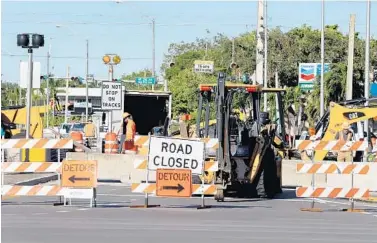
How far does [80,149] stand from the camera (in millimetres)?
31672

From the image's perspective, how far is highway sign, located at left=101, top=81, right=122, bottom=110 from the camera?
30.6 metres

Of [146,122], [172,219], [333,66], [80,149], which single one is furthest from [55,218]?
[333,66]

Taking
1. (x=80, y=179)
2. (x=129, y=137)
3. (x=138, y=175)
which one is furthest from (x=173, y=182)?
(x=129, y=137)

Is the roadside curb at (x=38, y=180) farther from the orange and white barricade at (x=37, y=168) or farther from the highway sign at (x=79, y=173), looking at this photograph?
the highway sign at (x=79, y=173)

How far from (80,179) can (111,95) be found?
38.7 ft

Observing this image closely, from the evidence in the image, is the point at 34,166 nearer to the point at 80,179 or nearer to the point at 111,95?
the point at 80,179

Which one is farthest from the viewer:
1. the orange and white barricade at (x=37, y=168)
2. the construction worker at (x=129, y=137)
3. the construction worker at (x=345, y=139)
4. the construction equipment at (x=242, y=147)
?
the construction worker at (x=129, y=137)

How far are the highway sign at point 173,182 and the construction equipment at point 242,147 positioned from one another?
178cm

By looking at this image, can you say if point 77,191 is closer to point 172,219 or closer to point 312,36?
point 172,219

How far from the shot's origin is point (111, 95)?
3070 cm

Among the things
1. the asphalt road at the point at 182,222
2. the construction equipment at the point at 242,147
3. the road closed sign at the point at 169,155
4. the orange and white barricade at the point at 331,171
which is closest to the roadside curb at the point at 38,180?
the asphalt road at the point at 182,222

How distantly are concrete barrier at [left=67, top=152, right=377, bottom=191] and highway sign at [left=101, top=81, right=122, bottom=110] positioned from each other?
214 centimetres

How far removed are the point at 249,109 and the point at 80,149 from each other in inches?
372

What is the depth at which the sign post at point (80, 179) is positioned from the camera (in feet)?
62.2
